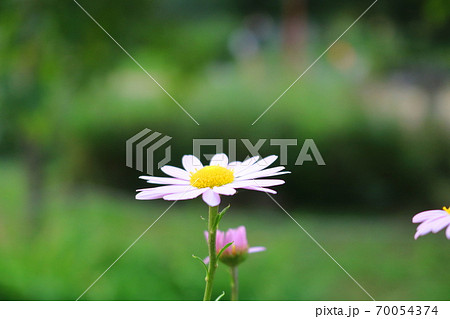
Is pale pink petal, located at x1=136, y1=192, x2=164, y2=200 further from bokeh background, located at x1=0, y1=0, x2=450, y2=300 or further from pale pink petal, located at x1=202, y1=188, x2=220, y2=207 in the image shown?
bokeh background, located at x1=0, y1=0, x2=450, y2=300

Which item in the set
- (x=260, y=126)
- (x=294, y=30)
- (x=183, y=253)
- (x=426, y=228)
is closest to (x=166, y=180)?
(x=426, y=228)

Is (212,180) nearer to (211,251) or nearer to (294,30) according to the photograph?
(211,251)

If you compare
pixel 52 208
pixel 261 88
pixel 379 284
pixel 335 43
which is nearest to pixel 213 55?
pixel 261 88

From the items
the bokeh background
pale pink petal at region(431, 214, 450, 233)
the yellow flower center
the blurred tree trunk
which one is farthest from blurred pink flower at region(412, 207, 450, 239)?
the blurred tree trunk

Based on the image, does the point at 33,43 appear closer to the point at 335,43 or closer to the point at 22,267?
the point at 22,267

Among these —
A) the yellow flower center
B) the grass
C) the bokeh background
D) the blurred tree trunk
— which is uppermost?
the blurred tree trunk

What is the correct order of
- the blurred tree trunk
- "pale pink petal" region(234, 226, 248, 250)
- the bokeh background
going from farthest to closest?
the blurred tree trunk
the bokeh background
"pale pink petal" region(234, 226, 248, 250)

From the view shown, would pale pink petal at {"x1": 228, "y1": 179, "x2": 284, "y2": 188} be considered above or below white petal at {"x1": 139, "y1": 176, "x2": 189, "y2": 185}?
below
